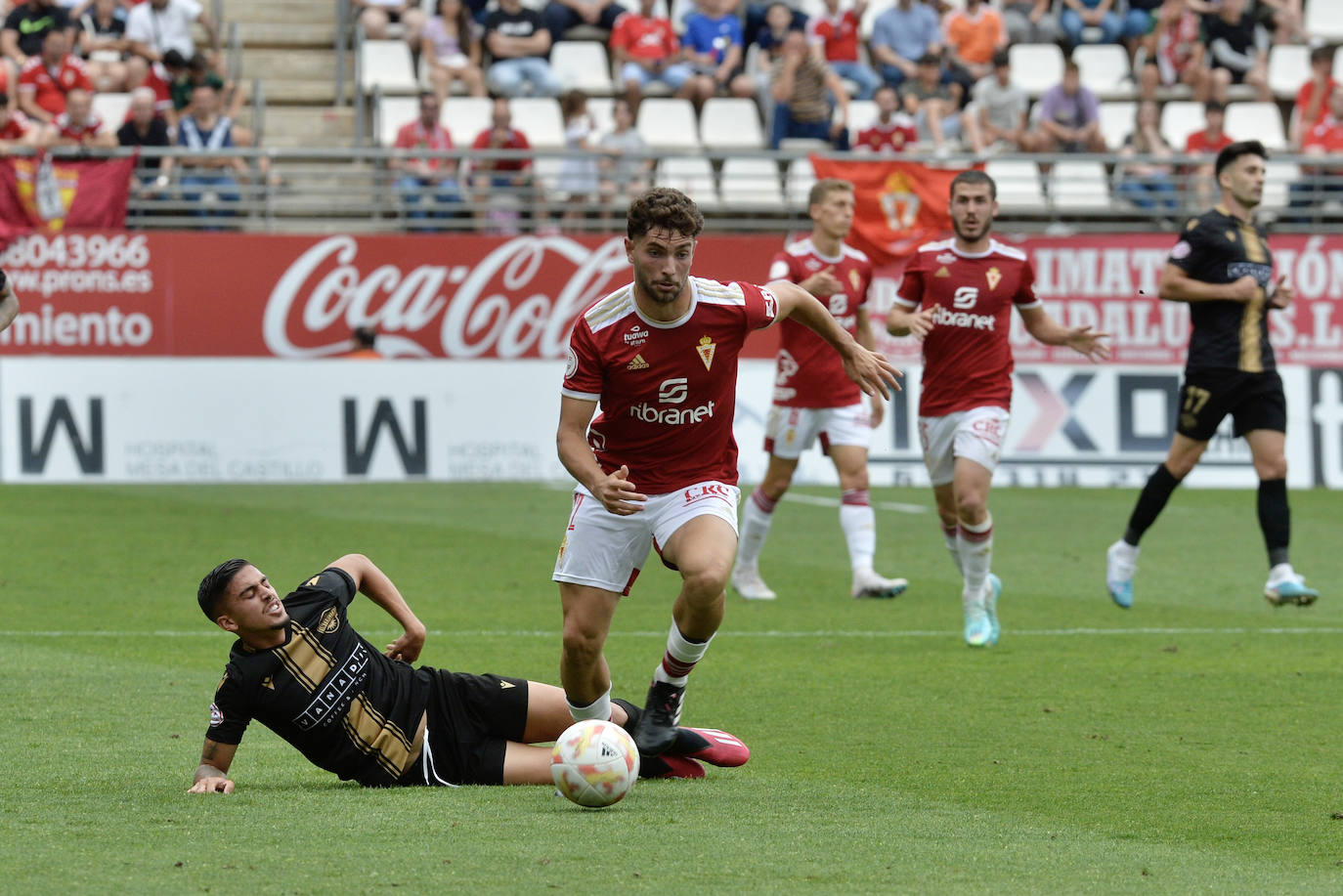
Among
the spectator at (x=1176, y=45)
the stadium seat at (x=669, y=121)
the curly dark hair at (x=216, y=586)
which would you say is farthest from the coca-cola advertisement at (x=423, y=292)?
the curly dark hair at (x=216, y=586)

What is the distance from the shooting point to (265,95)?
901 inches

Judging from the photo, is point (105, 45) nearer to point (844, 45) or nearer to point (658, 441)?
point (844, 45)

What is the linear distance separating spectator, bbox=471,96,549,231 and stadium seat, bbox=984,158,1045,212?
4.88 m

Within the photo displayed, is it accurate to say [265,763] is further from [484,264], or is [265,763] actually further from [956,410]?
[484,264]

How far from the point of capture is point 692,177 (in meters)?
19.8

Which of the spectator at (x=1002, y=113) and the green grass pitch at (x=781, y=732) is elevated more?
the spectator at (x=1002, y=113)

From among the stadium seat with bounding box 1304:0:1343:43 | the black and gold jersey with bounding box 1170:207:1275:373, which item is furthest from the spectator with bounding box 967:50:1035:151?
the black and gold jersey with bounding box 1170:207:1275:373

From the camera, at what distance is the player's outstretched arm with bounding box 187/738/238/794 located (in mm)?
6172

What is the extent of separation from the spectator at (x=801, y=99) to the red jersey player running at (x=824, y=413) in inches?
366

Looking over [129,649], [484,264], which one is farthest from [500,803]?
[484,264]

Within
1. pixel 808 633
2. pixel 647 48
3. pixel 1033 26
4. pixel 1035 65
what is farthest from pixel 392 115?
pixel 808 633

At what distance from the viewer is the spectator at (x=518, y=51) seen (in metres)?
22.0

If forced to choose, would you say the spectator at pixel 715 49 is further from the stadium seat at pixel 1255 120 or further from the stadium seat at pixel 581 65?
the stadium seat at pixel 1255 120

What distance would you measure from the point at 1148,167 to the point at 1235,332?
1075cm
